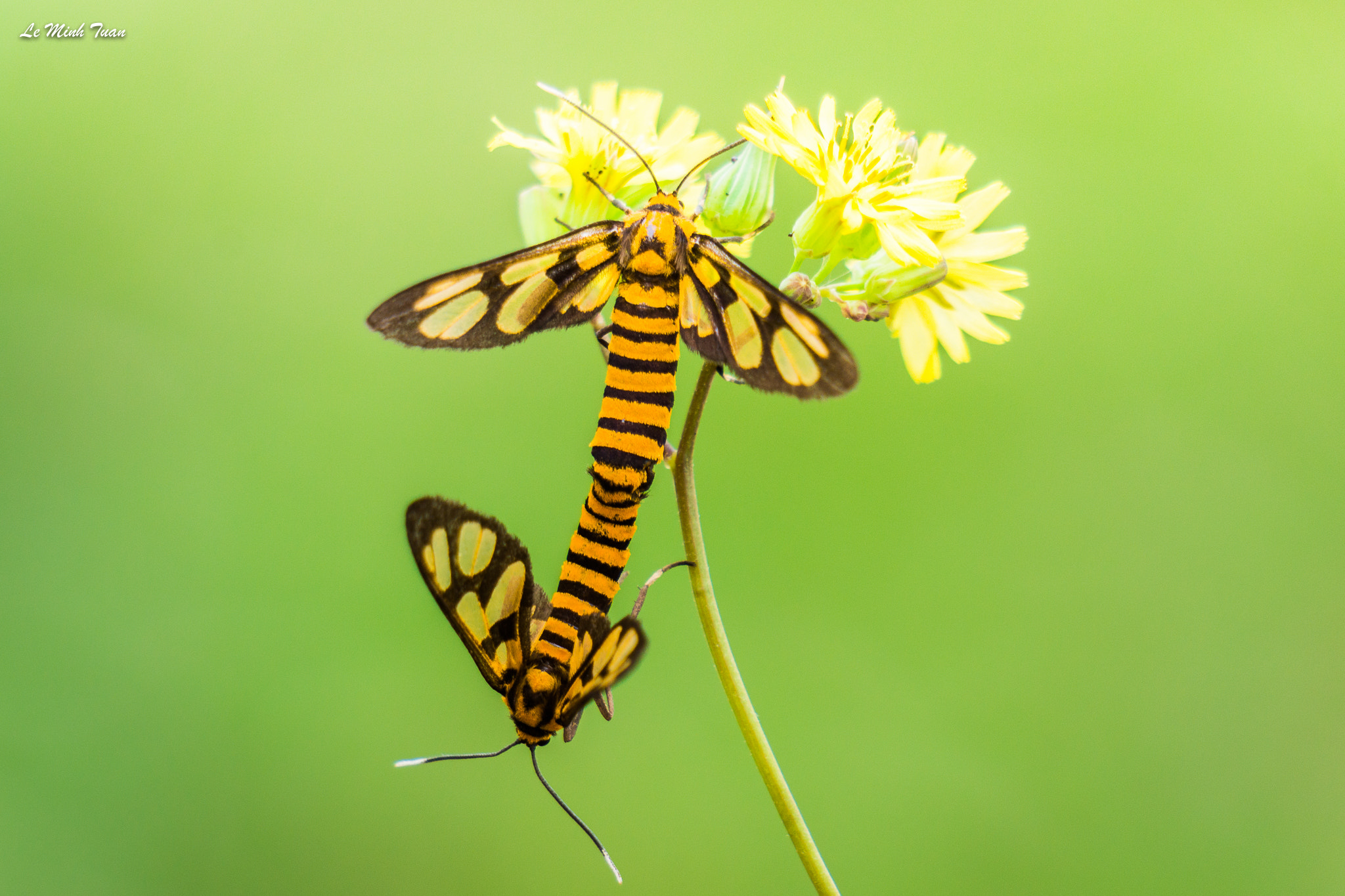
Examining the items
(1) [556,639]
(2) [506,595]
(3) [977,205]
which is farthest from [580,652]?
(3) [977,205]

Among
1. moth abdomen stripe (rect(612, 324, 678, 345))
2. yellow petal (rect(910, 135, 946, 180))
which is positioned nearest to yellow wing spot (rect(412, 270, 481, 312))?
moth abdomen stripe (rect(612, 324, 678, 345))

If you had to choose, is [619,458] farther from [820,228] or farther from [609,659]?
[820,228]

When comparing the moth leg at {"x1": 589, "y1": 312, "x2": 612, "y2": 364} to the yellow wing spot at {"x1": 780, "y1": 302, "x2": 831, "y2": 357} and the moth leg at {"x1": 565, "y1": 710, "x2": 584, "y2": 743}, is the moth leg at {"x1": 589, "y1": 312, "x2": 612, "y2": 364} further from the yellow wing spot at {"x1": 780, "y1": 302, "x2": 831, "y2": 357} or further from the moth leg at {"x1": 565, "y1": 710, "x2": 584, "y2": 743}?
the moth leg at {"x1": 565, "y1": 710, "x2": 584, "y2": 743}

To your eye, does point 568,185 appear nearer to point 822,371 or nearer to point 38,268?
point 822,371

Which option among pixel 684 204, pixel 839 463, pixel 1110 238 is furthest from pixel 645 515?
pixel 1110 238

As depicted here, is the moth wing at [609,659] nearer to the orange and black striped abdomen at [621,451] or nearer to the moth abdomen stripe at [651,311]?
the orange and black striped abdomen at [621,451]
